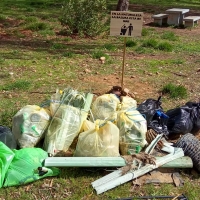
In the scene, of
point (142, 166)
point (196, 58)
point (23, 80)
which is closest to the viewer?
point (142, 166)

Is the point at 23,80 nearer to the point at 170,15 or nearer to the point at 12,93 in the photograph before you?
the point at 12,93

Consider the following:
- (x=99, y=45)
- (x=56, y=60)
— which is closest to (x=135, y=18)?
(x=56, y=60)

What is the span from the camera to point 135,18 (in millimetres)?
5141

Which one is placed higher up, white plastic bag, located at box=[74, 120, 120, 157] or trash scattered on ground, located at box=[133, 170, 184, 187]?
white plastic bag, located at box=[74, 120, 120, 157]

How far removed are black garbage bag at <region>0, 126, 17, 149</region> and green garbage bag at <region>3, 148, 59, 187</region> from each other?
0.23 metres

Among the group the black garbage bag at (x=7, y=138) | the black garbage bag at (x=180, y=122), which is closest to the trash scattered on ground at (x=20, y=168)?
the black garbage bag at (x=7, y=138)

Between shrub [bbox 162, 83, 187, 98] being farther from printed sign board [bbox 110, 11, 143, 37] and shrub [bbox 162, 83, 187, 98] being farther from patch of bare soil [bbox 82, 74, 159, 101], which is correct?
printed sign board [bbox 110, 11, 143, 37]

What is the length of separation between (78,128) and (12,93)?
2008 mm

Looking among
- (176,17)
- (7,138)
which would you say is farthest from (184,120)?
(176,17)

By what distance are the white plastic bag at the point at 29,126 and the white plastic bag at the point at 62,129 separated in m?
0.09

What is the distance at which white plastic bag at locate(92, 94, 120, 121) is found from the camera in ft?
14.6

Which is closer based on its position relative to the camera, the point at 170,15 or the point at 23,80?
the point at 23,80

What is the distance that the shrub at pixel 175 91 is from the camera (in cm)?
593

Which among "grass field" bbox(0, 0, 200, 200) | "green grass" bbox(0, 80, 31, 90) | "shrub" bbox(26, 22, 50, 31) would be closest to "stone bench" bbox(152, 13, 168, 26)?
"grass field" bbox(0, 0, 200, 200)
